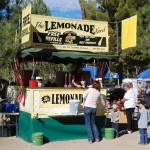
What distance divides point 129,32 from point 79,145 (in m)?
4.23

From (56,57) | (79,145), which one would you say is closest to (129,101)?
(79,145)

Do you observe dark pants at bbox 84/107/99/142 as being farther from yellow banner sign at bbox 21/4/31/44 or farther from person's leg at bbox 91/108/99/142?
yellow banner sign at bbox 21/4/31/44

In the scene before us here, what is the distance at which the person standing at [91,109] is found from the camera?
9742 millimetres

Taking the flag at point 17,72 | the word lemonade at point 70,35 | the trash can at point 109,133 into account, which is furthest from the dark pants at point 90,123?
the word lemonade at point 70,35

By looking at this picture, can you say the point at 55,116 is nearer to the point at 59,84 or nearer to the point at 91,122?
→ the point at 91,122

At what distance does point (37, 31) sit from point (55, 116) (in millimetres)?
2619

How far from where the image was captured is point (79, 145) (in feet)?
31.3

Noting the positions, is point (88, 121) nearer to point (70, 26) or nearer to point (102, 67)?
point (102, 67)

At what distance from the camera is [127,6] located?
90.9 feet

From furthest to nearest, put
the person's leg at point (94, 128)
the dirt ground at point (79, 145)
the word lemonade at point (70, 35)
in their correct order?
the word lemonade at point (70, 35)
the person's leg at point (94, 128)
the dirt ground at point (79, 145)

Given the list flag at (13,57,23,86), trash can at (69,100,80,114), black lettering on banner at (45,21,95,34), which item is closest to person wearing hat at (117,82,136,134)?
trash can at (69,100,80,114)

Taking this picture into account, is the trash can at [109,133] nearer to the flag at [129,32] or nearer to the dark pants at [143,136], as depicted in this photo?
the dark pants at [143,136]

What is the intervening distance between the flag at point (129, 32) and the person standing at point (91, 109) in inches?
97.8

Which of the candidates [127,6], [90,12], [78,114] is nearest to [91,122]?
[78,114]
